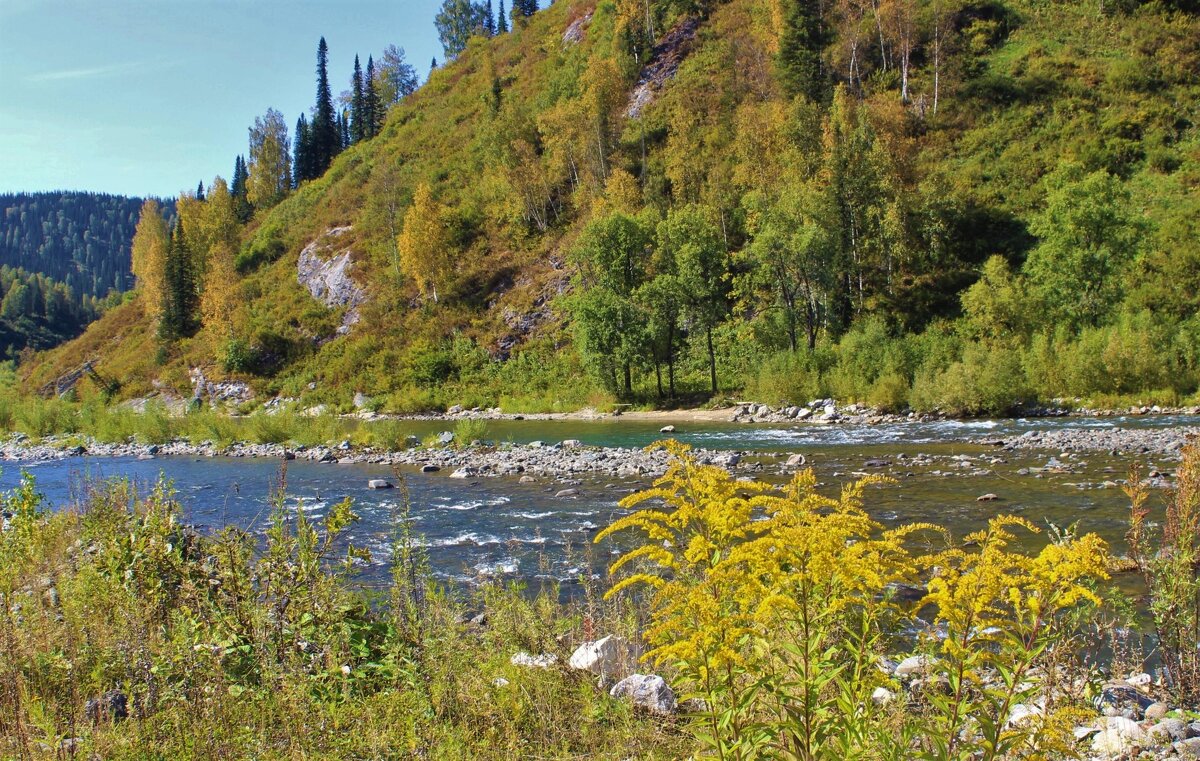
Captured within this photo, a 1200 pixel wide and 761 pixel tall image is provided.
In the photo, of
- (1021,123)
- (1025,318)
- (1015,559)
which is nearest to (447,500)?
(1015,559)

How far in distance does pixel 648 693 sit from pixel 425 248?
194ft

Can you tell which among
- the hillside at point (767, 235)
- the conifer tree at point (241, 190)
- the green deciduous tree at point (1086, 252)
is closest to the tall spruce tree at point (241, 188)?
the conifer tree at point (241, 190)

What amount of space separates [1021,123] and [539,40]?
64732mm

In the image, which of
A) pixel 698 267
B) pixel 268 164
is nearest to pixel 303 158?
pixel 268 164

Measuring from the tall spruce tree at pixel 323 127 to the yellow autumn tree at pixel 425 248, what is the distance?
48.6 meters

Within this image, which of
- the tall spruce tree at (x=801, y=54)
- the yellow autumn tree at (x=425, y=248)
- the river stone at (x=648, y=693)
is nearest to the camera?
the river stone at (x=648, y=693)

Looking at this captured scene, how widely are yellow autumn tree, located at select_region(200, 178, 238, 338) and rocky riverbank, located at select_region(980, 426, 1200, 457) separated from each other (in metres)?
62.4

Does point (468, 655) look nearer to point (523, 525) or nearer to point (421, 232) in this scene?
point (523, 525)

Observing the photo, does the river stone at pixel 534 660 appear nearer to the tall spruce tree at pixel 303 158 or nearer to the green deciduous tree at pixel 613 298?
the green deciduous tree at pixel 613 298

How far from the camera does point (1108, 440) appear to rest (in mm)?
20359

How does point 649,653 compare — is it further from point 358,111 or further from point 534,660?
point 358,111

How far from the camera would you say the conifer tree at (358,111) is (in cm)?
10769

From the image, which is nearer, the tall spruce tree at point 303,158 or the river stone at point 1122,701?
the river stone at point 1122,701

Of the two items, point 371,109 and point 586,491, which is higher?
point 371,109
